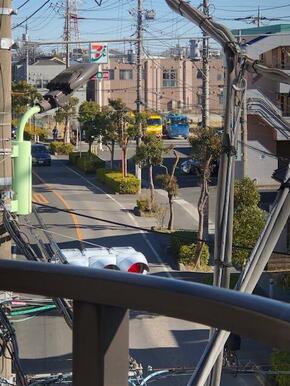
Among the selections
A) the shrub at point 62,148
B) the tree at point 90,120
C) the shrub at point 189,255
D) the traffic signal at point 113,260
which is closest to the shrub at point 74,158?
the tree at point 90,120

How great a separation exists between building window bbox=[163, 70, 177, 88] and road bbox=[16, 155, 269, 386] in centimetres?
1182

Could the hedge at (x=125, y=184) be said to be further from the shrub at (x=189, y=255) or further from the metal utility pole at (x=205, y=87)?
the shrub at (x=189, y=255)

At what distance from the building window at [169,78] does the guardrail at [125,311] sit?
31.1m

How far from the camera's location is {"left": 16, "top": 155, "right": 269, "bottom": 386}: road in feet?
13.8

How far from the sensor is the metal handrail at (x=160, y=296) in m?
0.74

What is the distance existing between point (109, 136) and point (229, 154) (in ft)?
49.4

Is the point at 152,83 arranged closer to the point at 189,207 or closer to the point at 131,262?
the point at 189,207

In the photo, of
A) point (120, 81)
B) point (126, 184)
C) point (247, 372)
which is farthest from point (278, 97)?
point (120, 81)

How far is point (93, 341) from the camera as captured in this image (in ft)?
2.58

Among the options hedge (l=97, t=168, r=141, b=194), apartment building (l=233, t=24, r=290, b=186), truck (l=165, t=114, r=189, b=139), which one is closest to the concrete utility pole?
apartment building (l=233, t=24, r=290, b=186)

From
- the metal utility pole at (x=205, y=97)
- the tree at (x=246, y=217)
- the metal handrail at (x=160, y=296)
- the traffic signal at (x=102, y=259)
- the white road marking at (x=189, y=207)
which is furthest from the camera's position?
the white road marking at (x=189, y=207)

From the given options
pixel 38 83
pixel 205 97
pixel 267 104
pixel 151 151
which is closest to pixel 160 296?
pixel 205 97

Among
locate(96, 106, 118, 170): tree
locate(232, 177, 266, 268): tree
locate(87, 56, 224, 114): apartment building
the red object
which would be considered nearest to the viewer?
the red object

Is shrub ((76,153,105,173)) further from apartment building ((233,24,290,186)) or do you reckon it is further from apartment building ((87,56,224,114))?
apartment building ((87,56,224,114))
